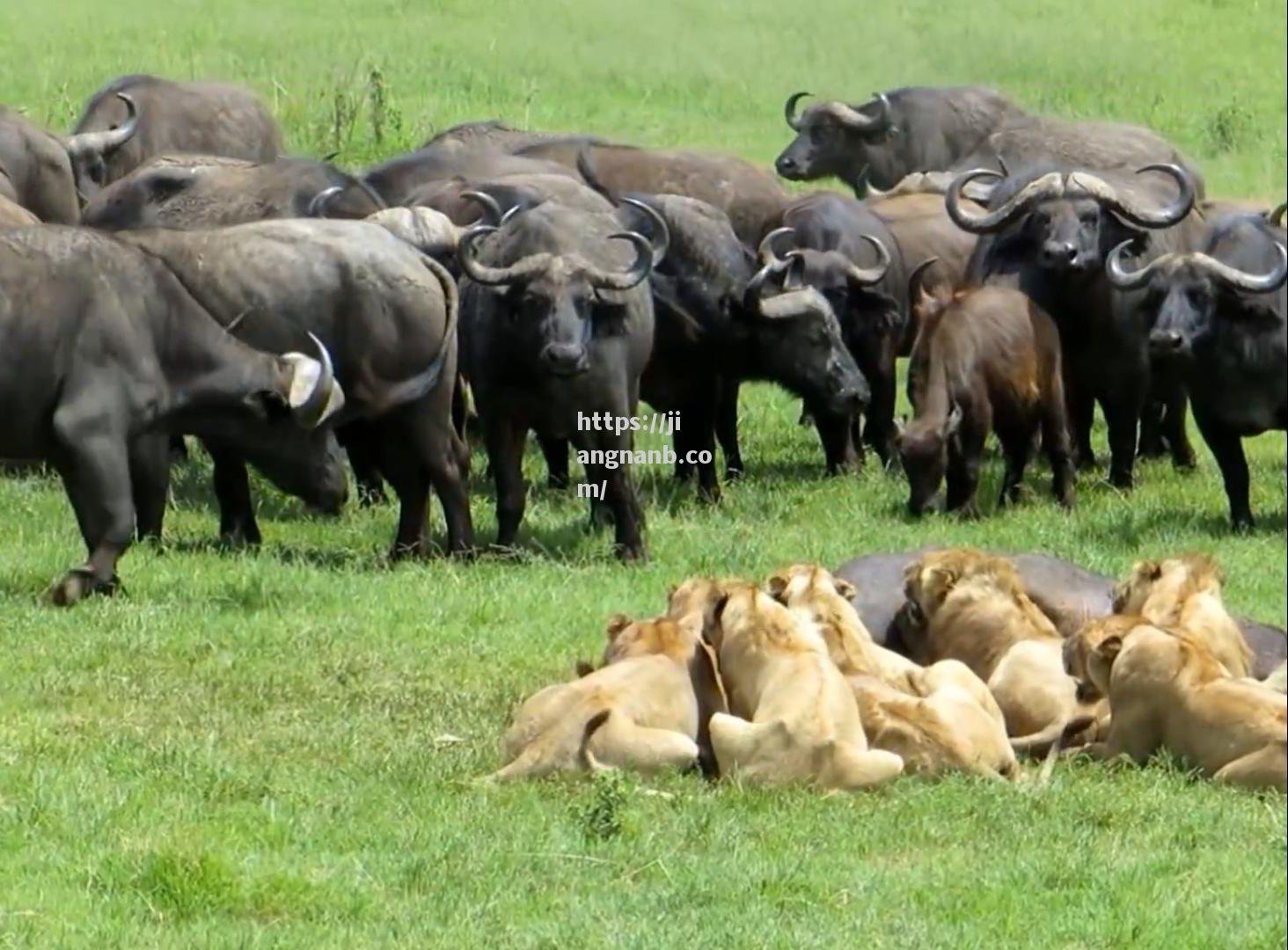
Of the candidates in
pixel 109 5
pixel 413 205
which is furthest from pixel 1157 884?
pixel 413 205

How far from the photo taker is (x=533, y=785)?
26.1 feet

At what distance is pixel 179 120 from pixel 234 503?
33.4 ft

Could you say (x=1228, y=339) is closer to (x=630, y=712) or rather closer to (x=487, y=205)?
(x=487, y=205)

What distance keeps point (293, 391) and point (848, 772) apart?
5435 mm

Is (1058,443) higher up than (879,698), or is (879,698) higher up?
(879,698)

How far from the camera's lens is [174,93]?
77.4 feet

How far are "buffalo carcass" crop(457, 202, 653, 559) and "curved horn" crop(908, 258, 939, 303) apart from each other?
359 centimetres

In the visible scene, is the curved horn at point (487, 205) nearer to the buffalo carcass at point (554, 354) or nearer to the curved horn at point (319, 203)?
the curved horn at point (319, 203)

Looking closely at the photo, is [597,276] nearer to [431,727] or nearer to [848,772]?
[431,727]

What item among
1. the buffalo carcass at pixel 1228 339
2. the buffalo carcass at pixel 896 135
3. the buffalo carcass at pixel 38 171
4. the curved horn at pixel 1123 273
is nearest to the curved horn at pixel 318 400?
the buffalo carcass at pixel 1228 339

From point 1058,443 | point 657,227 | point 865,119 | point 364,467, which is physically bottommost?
point 364,467

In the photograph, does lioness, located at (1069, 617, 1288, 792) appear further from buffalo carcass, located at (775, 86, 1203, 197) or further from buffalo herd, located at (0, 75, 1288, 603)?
buffalo carcass, located at (775, 86, 1203, 197)

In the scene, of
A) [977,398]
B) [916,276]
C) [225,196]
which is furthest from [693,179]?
[977,398]

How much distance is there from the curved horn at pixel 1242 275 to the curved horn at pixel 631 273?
3.05 m
